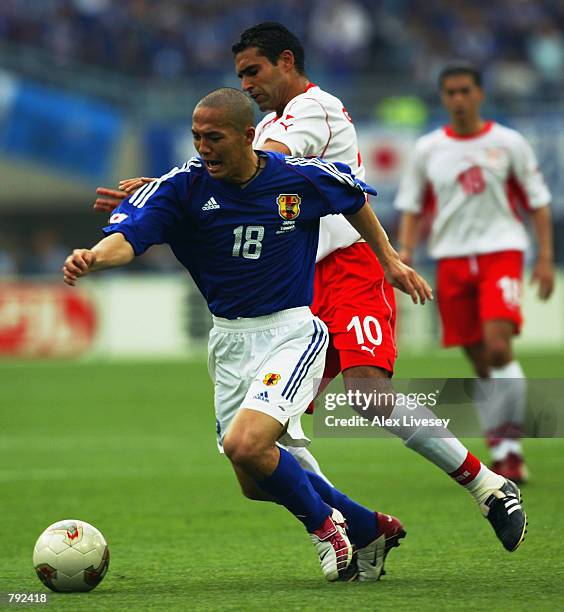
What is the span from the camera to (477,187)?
8.76 metres

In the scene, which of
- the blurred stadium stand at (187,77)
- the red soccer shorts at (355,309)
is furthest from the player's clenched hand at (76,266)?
the blurred stadium stand at (187,77)

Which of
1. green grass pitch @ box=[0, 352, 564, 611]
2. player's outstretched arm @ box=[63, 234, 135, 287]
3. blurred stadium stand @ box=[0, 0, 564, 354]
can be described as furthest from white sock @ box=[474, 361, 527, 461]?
blurred stadium stand @ box=[0, 0, 564, 354]

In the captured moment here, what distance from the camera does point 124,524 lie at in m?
7.08

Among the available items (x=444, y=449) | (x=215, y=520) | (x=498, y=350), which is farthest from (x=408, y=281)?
(x=498, y=350)

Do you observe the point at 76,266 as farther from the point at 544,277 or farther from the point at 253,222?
the point at 544,277

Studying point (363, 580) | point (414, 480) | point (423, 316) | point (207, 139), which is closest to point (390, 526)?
point (363, 580)

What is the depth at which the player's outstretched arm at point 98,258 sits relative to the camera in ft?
15.2

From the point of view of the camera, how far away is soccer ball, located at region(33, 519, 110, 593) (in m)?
5.16

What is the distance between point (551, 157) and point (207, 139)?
18342 millimetres

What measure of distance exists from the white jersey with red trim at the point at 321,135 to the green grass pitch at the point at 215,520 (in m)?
1.43

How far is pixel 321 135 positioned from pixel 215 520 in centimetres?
231

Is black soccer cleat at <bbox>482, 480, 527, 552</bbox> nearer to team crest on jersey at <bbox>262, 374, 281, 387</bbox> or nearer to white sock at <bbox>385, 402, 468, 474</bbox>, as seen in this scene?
white sock at <bbox>385, 402, 468, 474</bbox>

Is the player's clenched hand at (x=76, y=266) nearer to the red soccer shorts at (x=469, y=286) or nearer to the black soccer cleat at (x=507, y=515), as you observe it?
the black soccer cleat at (x=507, y=515)

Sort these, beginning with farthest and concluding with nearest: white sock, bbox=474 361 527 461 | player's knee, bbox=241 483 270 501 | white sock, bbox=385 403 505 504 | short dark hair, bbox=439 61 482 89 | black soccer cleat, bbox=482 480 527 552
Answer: short dark hair, bbox=439 61 482 89
white sock, bbox=474 361 527 461
white sock, bbox=385 403 505 504
black soccer cleat, bbox=482 480 527 552
player's knee, bbox=241 483 270 501
